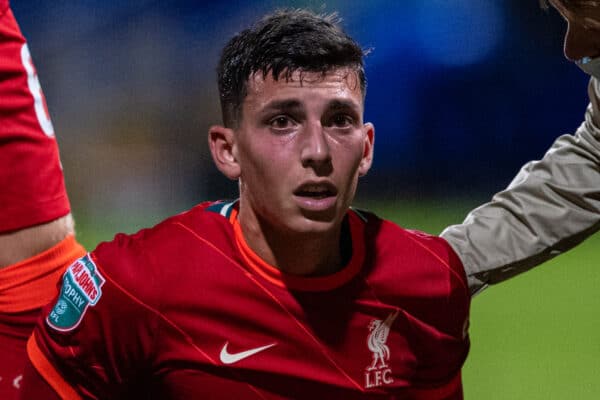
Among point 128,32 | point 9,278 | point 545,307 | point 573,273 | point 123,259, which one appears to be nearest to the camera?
point 123,259

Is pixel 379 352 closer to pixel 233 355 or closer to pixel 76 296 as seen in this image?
pixel 233 355

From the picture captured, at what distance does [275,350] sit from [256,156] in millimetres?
301

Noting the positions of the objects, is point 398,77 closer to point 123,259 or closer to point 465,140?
point 465,140

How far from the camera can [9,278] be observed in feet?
5.40

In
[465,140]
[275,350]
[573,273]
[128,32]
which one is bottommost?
[573,273]

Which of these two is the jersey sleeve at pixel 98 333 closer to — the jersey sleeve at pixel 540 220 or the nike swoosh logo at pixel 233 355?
the nike swoosh logo at pixel 233 355

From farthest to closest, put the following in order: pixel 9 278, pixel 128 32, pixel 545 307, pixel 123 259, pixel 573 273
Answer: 1. pixel 128 32
2. pixel 573 273
3. pixel 545 307
4. pixel 9 278
5. pixel 123 259

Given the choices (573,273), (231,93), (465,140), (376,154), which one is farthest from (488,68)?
(231,93)

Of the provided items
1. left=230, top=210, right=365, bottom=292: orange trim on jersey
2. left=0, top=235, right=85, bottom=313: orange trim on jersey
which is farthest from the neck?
left=0, top=235, right=85, bottom=313: orange trim on jersey

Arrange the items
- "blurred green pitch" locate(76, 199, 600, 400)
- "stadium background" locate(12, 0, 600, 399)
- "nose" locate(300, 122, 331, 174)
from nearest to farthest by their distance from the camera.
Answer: "nose" locate(300, 122, 331, 174)
"blurred green pitch" locate(76, 199, 600, 400)
"stadium background" locate(12, 0, 600, 399)

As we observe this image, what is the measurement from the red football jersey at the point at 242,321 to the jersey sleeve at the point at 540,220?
0.12 metres

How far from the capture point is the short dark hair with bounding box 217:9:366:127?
147 cm

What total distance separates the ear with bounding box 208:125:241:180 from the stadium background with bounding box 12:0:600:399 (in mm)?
3371

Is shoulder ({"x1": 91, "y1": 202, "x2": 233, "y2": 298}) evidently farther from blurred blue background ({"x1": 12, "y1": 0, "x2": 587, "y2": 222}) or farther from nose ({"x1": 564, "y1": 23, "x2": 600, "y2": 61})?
blurred blue background ({"x1": 12, "y1": 0, "x2": 587, "y2": 222})
